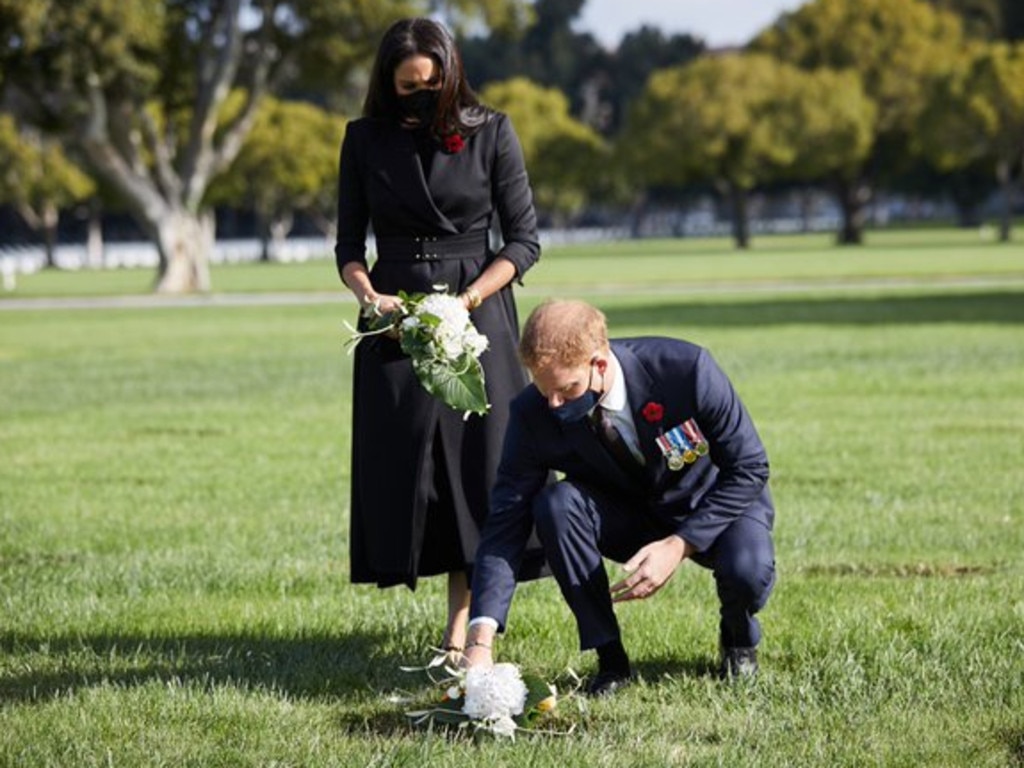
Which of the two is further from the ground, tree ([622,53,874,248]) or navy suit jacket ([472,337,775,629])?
tree ([622,53,874,248])

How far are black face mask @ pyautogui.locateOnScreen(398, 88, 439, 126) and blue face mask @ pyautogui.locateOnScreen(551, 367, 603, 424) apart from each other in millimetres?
1238

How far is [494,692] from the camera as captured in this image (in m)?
4.68

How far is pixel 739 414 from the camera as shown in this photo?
202 inches

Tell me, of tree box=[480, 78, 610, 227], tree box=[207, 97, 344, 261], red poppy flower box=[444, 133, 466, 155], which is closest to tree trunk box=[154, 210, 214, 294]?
tree box=[207, 97, 344, 261]

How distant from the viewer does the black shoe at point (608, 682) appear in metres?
5.33

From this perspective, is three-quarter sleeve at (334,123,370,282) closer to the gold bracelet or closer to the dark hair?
the dark hair

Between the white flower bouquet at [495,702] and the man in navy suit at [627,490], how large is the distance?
0.15 m

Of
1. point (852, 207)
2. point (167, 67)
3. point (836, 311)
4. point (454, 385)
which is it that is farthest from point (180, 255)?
point (852, 207)

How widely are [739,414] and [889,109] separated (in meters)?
76.1

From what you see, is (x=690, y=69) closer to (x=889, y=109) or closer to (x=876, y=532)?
(x=889, y=109)

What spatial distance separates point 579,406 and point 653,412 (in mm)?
231

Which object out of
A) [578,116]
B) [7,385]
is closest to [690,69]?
[578,116]

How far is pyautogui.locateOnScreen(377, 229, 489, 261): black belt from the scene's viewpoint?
5844 millimetres

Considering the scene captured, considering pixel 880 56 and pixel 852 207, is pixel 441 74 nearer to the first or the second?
pixel 852 207
